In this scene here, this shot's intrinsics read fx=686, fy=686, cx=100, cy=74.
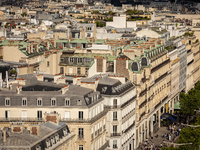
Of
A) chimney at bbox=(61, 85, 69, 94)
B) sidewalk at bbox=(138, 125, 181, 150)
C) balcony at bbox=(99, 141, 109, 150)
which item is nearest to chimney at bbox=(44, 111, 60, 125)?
chimney at bbox=(61, 85, 69, 94)

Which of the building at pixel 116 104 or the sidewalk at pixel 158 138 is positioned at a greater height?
the building at pixel 116 104

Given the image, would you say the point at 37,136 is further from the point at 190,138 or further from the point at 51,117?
the point at 190,138

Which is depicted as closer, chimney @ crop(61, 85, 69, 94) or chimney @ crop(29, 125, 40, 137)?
chimney @ crop(29, 125, 40, 137)

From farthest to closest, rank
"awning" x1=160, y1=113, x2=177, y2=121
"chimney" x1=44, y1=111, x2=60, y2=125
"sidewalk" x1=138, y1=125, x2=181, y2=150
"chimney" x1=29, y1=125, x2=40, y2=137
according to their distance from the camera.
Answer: "awning" x1=160, y1=113, x2=177, y2=121
"sidewalk" x1=138, y1=125, x2=181, y2=150
"chimney" x1=44, y1=111, x2=60, y2=125
"chimney" x1=29, y1=125, x2=40, y2=137

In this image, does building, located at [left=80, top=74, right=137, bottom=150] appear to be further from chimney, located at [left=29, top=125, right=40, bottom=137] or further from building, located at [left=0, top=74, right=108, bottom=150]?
chimney, located at [left=29, top=125, right=40, bottom=137]

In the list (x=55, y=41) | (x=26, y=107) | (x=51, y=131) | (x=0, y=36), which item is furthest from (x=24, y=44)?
(x=51, y=131)

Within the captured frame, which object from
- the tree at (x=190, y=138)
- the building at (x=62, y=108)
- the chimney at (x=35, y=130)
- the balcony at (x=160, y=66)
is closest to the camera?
the chimney at (x=35, y=130)

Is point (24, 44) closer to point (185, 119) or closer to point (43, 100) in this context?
point (185, 119)

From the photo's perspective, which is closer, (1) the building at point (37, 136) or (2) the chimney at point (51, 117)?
(1) the building at point (37, 136)

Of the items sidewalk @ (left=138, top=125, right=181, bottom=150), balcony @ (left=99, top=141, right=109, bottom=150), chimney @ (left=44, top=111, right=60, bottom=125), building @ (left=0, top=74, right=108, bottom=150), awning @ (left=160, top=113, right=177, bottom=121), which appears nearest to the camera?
chimney @ (left=44, top=111, right=60, bottom=125)

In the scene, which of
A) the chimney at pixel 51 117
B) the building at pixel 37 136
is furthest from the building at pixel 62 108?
the building at pixel 37 136

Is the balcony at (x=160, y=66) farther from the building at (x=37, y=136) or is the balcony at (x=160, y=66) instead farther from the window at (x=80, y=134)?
the building at (x=37, y=136)
